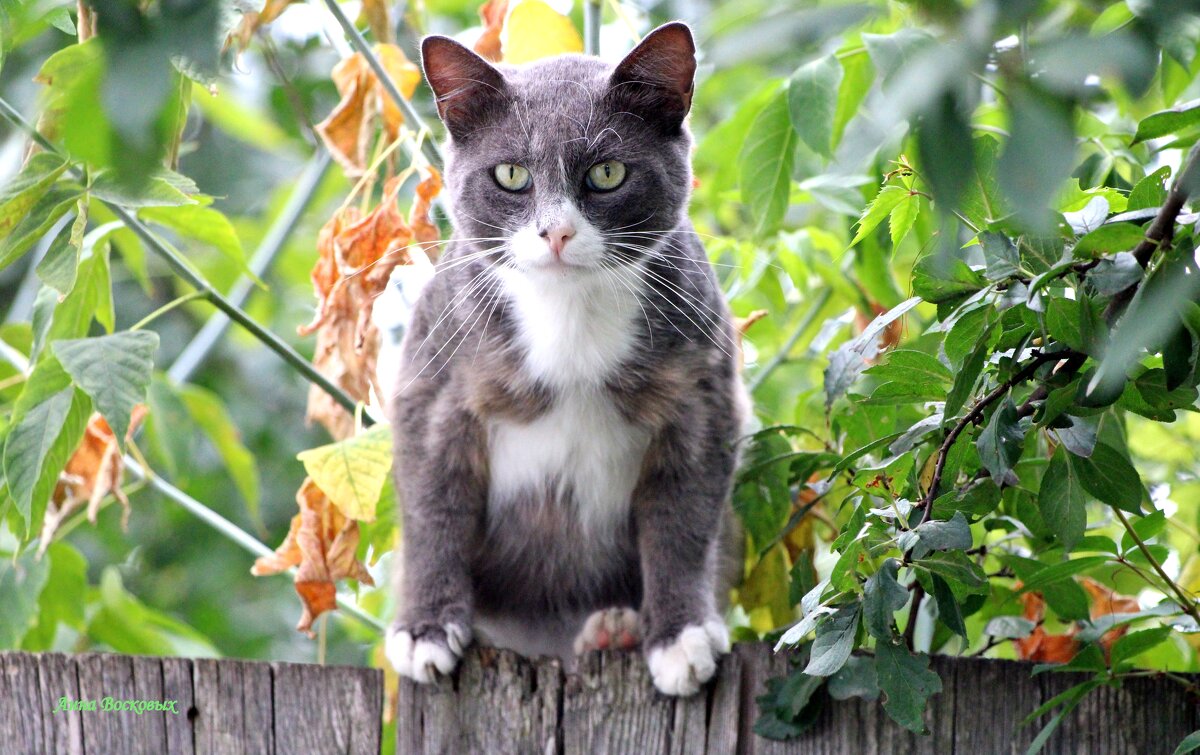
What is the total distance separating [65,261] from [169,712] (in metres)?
0.73

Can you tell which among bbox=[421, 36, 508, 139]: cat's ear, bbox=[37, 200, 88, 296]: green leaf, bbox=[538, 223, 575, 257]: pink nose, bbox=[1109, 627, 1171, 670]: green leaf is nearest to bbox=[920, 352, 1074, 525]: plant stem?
bbox=[1109, 627, 1171, 670]: green leaf

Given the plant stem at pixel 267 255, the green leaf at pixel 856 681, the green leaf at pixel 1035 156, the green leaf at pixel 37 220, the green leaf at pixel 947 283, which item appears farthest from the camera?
the plant stem at pixel 267 255

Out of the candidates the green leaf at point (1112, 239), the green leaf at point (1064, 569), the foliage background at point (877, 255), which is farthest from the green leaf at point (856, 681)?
the green leaf at point (1112, 239)

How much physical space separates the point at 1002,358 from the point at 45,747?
1554 mm

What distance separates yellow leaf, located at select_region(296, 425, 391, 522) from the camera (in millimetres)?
1975

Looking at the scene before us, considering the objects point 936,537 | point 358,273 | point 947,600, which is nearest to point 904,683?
point 947,600

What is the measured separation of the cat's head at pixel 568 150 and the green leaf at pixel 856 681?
0.85 meters

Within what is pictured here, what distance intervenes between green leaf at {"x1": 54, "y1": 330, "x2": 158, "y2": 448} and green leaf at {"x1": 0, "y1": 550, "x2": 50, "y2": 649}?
55 cm

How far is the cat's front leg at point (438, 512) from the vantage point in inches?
84.0

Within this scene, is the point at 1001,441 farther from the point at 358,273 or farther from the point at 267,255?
the point at 267,255

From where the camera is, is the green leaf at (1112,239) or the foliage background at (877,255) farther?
the green leaf at (1112,239)

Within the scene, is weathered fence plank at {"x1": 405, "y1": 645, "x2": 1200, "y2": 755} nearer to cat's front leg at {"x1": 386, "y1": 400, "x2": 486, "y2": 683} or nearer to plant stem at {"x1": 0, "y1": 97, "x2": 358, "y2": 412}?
cat's front leg at {"x1": 386, "y1": 400, "x2": 486, "y2": 683}

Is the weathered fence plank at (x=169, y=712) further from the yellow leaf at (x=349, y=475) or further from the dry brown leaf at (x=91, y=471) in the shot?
the dry brown leaf at (x=91, y=471)

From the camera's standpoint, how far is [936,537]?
1.27 metres
